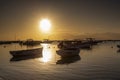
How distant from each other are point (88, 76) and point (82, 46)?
80826mm

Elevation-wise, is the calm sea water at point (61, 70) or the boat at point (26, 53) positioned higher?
the boat at point (26, 53)

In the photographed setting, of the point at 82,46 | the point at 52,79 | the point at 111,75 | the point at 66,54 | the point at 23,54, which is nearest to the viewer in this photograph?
the point at 52,79

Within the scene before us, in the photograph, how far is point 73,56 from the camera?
65562mm

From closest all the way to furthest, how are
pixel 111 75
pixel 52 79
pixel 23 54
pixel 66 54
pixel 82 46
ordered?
pixel 52 79 < pixel 111 75 < pixel 66 54 < pixel 23 54 < pixel 82 46

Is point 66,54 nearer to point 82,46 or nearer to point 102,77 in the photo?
point 102,77

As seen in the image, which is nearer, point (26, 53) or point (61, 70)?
point (61, 70)

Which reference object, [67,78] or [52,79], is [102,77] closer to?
[67,78]

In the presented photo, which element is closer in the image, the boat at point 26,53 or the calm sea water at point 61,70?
the calm sea water at point 61,70

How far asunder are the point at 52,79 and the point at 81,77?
4.14 meters

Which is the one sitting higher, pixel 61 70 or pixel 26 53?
pixel 26 53

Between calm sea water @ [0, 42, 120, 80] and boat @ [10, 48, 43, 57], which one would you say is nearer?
calm sea water @ [0, 42, 120, 80]

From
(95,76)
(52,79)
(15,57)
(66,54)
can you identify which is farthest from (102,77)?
(15,57)

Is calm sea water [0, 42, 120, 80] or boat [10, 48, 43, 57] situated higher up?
boat [10, 48, 43, 57]

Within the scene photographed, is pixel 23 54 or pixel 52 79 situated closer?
pixel 52 79
